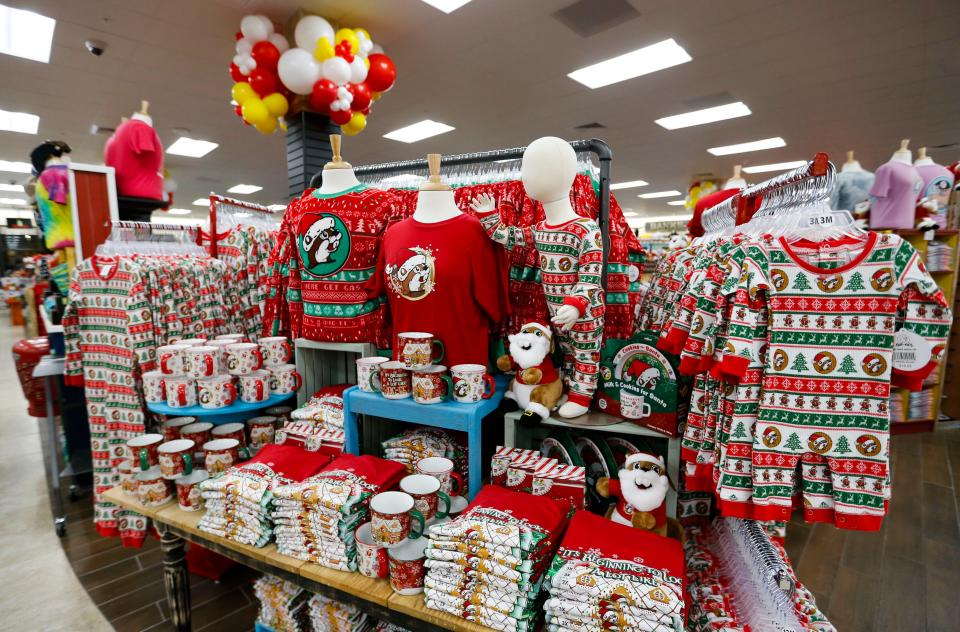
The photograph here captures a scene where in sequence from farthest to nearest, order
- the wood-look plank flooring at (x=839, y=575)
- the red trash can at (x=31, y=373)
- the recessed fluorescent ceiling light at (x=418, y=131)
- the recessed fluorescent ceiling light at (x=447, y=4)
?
the recessed fluorescent ceiling light at (x=418, y=131) → the recessed fluorescent ceiling light at (x=447, y=4) → the red trash can at (x=31, y=373) → the wood-look plank flooring at (x=839, y=575)

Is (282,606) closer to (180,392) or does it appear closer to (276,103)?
(180,392)

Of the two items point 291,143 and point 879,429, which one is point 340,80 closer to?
point 291,143

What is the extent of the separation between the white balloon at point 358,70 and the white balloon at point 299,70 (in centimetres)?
22

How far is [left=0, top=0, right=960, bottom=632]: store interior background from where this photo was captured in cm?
252

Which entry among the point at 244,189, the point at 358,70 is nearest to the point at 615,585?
the point at 358,70

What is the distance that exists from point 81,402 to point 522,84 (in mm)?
5073

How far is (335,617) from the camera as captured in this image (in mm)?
1532

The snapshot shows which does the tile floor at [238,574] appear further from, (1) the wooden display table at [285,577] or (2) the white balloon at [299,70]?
(2) the white balloon at [299,70]

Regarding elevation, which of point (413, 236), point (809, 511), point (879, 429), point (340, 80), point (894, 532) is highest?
point (340, 80)

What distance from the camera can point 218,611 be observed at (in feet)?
6.93

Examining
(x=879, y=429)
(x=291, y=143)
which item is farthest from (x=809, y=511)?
(x=291, y=143)

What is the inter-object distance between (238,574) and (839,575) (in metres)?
3.10

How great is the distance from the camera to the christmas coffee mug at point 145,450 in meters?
1.61

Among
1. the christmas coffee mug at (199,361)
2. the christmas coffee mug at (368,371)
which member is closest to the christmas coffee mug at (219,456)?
the christmas coffee mug at (199,361)
